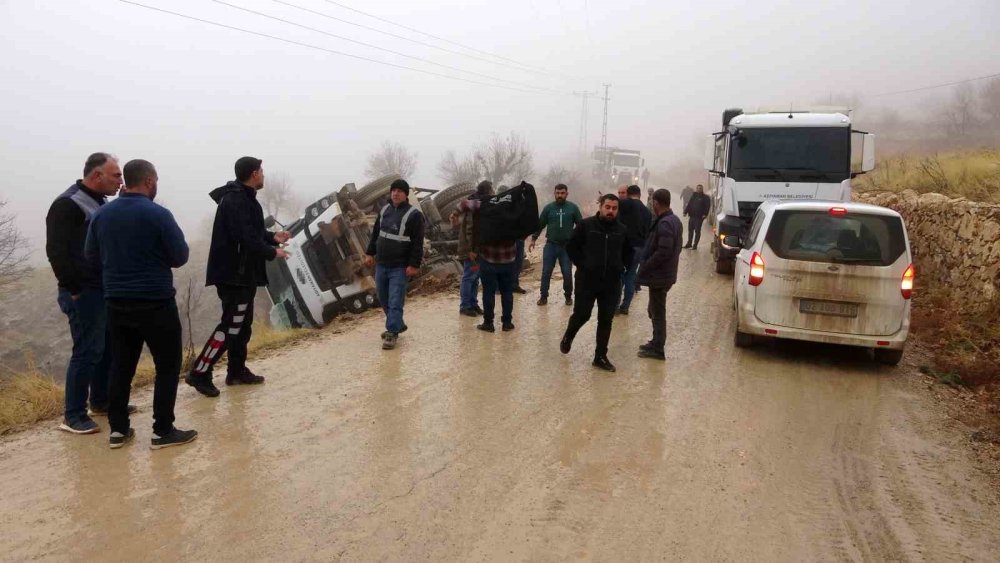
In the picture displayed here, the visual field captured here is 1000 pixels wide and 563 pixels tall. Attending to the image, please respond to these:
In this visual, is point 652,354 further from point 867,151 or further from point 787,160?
point 867,151

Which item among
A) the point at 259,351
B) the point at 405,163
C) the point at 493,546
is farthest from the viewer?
the point at 405,163

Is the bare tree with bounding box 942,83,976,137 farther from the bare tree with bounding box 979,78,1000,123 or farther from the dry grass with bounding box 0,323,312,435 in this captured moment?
the dry grass with bounding box 0,323,312,435

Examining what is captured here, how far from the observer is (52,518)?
3.10 meters

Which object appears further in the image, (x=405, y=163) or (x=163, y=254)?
(x=405, y=163)

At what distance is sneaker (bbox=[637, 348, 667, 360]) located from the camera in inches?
245

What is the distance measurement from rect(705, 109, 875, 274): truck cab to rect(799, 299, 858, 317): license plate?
14.4ft

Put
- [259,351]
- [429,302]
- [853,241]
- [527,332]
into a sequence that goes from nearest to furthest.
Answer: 1. [853,241]
2. [259,351]
3. [527,332]
4. [429,302]

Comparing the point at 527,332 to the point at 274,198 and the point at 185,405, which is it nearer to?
the point at 185,405

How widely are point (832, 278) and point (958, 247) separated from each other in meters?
4.61

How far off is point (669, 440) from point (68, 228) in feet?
14.2

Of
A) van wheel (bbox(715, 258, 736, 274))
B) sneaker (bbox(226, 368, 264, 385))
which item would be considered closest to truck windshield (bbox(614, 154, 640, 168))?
van wheel (bbox(715, 258, 736, 274))

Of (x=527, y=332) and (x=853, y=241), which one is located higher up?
(x=853, y=241)

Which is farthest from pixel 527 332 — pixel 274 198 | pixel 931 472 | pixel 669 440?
pixel 274 198

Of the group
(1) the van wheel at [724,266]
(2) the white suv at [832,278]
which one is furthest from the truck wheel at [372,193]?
(2) the white suv at [832,278]
